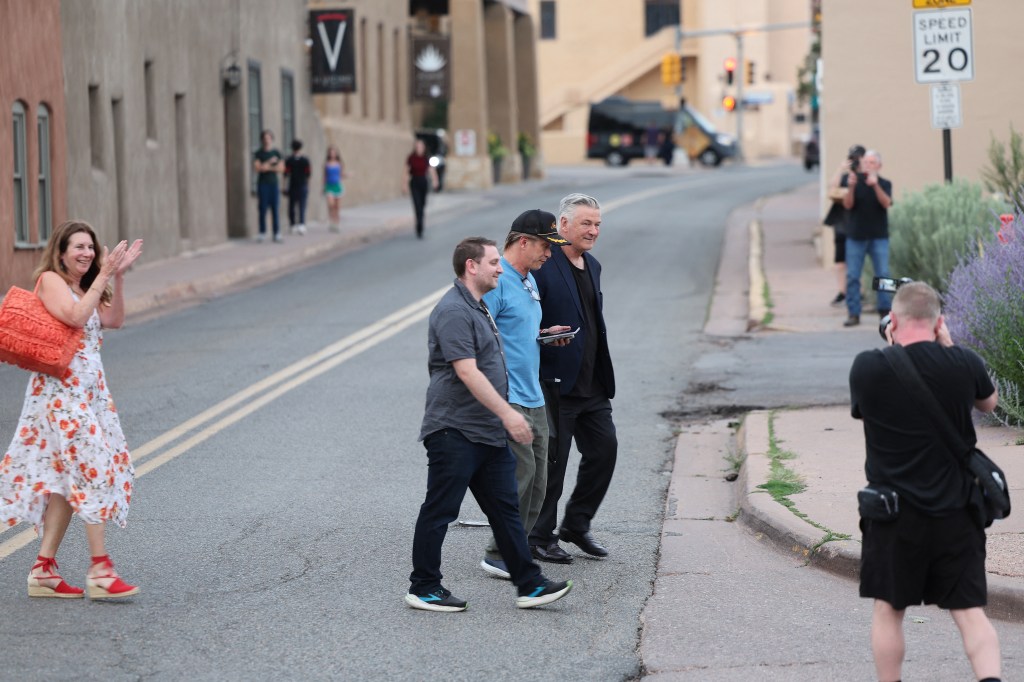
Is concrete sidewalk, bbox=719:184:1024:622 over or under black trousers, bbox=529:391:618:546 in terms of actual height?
under

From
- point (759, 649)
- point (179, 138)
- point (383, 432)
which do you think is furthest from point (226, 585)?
point (179, 138)

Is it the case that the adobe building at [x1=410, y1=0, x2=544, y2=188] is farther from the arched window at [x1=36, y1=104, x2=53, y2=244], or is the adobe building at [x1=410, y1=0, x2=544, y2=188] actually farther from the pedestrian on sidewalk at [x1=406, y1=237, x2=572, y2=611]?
the pedestrian on sidewalk at [x1=406, y1=237, x2=572, y2=611]

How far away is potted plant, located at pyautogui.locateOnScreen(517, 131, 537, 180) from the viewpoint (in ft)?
180

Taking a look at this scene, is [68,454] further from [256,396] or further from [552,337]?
[256,396]

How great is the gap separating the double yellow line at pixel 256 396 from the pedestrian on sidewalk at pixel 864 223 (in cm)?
478

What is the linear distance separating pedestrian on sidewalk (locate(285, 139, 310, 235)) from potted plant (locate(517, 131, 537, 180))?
2432cm

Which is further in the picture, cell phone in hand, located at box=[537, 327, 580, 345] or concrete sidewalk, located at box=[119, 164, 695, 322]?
concrete sidewalk, located at box=[119, 164, 695, 322]

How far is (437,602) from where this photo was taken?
23.0ft

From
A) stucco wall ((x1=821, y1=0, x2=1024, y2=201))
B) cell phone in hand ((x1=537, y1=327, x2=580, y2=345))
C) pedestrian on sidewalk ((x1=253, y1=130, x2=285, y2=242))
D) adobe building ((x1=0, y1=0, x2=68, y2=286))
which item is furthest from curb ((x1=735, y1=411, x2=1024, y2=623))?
pedestrian on sidewalk ((x1=253, y1=130, x2=285, y2=242))

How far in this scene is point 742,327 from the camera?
1756cm

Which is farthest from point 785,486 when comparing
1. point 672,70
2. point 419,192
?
point 672,70

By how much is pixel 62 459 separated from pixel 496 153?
44.6m

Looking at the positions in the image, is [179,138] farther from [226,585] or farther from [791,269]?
[226,585]

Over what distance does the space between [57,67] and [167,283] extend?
3.22 m
